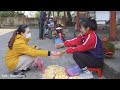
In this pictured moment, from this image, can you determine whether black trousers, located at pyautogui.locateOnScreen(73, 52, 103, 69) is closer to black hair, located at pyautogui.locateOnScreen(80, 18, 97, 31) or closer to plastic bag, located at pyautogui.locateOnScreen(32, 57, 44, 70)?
black hair, located at pyautogui.locateOnScreen(80, 18, 97, 31)

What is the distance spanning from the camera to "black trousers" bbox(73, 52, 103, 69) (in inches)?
220

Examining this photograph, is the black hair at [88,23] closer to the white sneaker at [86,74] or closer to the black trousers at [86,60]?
the black trousers at [86,60]

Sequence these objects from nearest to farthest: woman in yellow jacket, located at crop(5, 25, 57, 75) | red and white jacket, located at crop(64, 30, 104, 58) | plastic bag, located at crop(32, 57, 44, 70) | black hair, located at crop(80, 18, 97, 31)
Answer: red and white jacket, located at crop(64, 30, 104, 58), black hair, located at crop(80, 18, 97, 31), woman in yellow jacket, located at crop(5, 25, 57, 75), plastic bag, located at crop(32, 57, 44, 70)

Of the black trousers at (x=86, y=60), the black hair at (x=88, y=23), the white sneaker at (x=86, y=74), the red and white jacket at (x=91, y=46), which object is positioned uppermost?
the black hair at (x=88, y=23)

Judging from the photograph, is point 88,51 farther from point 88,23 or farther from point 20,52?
point 20,52

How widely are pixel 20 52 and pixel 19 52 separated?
0.08 feet

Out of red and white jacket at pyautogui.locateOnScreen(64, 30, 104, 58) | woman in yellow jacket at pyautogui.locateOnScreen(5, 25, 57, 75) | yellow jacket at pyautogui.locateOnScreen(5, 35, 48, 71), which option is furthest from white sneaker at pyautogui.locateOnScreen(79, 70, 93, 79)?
woman in yellow jacket at pyautogui.locateOnScreen(5, 25, 57, 75)

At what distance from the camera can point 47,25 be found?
14023 mm

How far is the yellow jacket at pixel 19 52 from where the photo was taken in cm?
573

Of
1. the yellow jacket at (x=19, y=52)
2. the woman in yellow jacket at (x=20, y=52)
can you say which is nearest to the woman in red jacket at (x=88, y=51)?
the yellow jacket at (x=19, y=52)

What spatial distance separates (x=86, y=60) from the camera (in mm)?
5582
